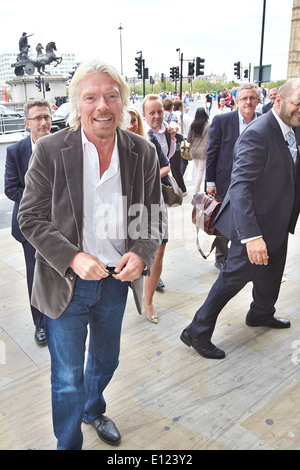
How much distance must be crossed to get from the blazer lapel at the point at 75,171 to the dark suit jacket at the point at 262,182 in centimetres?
128

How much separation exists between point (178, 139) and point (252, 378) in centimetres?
508

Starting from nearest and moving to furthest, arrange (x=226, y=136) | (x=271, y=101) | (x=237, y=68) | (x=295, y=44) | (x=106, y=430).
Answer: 1. (x=106, y=430)
2. (x=226, y=136)
3. (x=271, y=101)
4. (x=237, y=68)
5. (x=295, y=44)

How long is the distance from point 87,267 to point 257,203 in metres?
1.54

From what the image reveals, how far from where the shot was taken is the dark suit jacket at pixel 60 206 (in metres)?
1.66

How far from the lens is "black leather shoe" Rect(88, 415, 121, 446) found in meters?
2.17

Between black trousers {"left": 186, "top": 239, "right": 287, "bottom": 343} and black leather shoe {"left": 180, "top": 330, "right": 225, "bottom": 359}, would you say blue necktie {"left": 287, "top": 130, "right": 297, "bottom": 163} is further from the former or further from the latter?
black leather shoe {"left": 180, "top": 330, "right": 225, "bottom": 359}

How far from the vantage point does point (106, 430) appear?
7.21 ft

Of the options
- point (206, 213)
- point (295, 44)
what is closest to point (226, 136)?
point (206, 213)

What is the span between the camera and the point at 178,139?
23.0 ft

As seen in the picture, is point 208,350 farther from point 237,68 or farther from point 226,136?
point 237,68

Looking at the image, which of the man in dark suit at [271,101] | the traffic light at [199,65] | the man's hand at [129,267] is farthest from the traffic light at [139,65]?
the man's hand at [129,267]

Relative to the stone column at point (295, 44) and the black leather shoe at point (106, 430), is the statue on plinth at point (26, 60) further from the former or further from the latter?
the black leather shoe at point (106, 430)

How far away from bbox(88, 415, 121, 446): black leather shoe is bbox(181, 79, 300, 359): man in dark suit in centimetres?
97

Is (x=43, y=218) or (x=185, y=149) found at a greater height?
(x=43, y=218)
